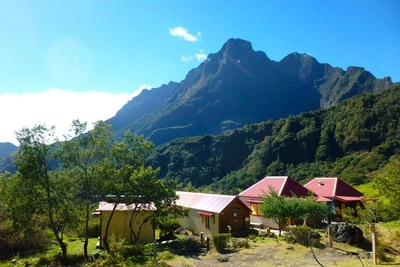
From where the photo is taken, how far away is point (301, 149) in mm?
97250

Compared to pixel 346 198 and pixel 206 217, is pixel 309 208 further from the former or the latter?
pixel 346 198

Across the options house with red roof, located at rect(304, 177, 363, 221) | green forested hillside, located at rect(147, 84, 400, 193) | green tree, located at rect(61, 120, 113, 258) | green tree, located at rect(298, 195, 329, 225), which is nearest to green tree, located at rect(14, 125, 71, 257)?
green tree, located at rect(61, 120, 113, 258)

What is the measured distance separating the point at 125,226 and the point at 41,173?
7.70 metres

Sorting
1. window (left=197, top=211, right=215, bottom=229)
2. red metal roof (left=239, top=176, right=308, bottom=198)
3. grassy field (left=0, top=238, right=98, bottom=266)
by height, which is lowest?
grassy field (left=0, top=238, right=98, bottom=266)

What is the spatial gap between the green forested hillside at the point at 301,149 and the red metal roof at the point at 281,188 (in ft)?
108

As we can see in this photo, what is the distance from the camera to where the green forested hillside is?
3083 inches

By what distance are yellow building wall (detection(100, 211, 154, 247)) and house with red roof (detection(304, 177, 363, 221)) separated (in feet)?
60.1

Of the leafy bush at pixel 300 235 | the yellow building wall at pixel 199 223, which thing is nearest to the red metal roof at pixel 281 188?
the yellow building wall at pixel 199 223

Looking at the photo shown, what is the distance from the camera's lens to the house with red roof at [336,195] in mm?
34000

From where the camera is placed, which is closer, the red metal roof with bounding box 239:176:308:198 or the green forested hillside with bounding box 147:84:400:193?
the red metal roof with bounding box 239:176:308:198

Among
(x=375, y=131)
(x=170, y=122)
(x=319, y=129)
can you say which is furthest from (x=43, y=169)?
(x=170, y=122)

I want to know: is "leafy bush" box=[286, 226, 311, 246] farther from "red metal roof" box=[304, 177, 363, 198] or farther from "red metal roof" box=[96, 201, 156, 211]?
"red metal roof" box=[304, 177, 363, 198]

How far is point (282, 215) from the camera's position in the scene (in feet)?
85.3

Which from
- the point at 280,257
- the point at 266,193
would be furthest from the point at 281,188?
the point at 280,257
